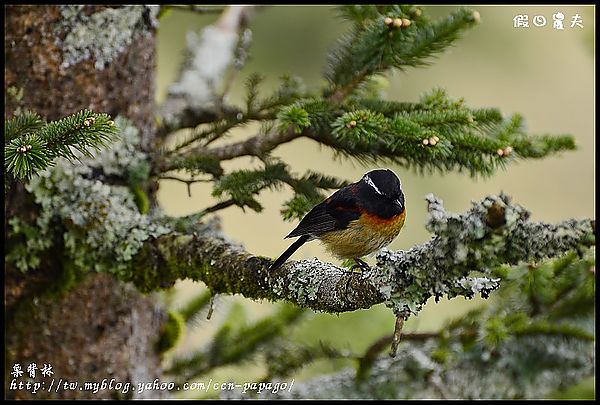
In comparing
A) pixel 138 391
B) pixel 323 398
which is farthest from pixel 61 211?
pixel 323 398

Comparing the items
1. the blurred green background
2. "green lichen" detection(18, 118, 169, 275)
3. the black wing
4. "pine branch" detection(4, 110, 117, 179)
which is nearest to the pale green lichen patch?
"green lichen" detection(18, 118, 169, 275)

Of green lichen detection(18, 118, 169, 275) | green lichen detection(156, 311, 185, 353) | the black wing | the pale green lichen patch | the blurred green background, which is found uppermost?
the pale green lichen patch

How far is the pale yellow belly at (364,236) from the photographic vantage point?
8.30 ft

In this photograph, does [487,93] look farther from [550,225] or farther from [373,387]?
[550,225]

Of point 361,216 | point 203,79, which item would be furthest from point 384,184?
point 203,79

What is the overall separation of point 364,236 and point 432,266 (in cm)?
84

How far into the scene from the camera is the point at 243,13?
414 centimetres

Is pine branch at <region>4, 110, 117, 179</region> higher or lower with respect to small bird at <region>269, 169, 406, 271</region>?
higher

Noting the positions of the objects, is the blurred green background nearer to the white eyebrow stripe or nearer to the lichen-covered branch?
the white eyebrow stripe

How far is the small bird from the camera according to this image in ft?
8.08

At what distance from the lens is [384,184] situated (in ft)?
8.05

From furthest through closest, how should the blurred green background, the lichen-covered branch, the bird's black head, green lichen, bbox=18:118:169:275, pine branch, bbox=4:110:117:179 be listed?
the blurred green background
green lichen, bbox=18:118:169:275
the bird's black head
pine branch, bbox=4:110:117:179
the lichen-covered branch

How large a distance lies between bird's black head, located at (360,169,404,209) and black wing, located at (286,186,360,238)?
0.08 m

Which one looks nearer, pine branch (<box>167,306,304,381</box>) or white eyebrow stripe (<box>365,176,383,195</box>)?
white eyebrow stripe (<box>365,176,383,195</box>)
